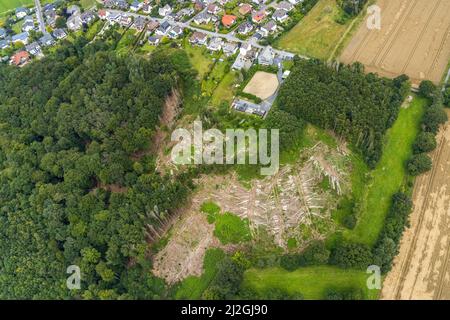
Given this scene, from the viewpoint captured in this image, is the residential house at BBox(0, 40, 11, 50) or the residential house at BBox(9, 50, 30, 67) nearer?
the residential house at BBox(9, 50, 30, 67)

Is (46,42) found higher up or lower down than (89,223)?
higher up

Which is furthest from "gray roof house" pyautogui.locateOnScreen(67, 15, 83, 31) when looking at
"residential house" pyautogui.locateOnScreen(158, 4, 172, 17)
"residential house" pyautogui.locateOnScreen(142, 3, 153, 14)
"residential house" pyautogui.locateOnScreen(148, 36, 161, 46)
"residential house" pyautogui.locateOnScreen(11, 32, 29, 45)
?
"residential house" pyautogui.locateOnScreen(148, 36, 161, 46)

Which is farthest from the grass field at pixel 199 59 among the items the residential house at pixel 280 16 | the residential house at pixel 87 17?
the residential house at pixel 87 17

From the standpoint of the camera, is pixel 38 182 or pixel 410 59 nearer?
pixel 38 182

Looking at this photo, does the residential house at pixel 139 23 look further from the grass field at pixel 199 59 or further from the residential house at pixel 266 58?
the residential house at pixel 266 58

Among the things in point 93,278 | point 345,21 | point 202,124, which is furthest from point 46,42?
point 345,21

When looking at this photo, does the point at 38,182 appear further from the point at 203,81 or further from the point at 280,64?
the point at 280,64

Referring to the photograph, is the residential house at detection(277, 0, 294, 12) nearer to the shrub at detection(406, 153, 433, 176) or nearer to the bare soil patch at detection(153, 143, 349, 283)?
the bare soil patch at detection(153, 143, 349, 283)
